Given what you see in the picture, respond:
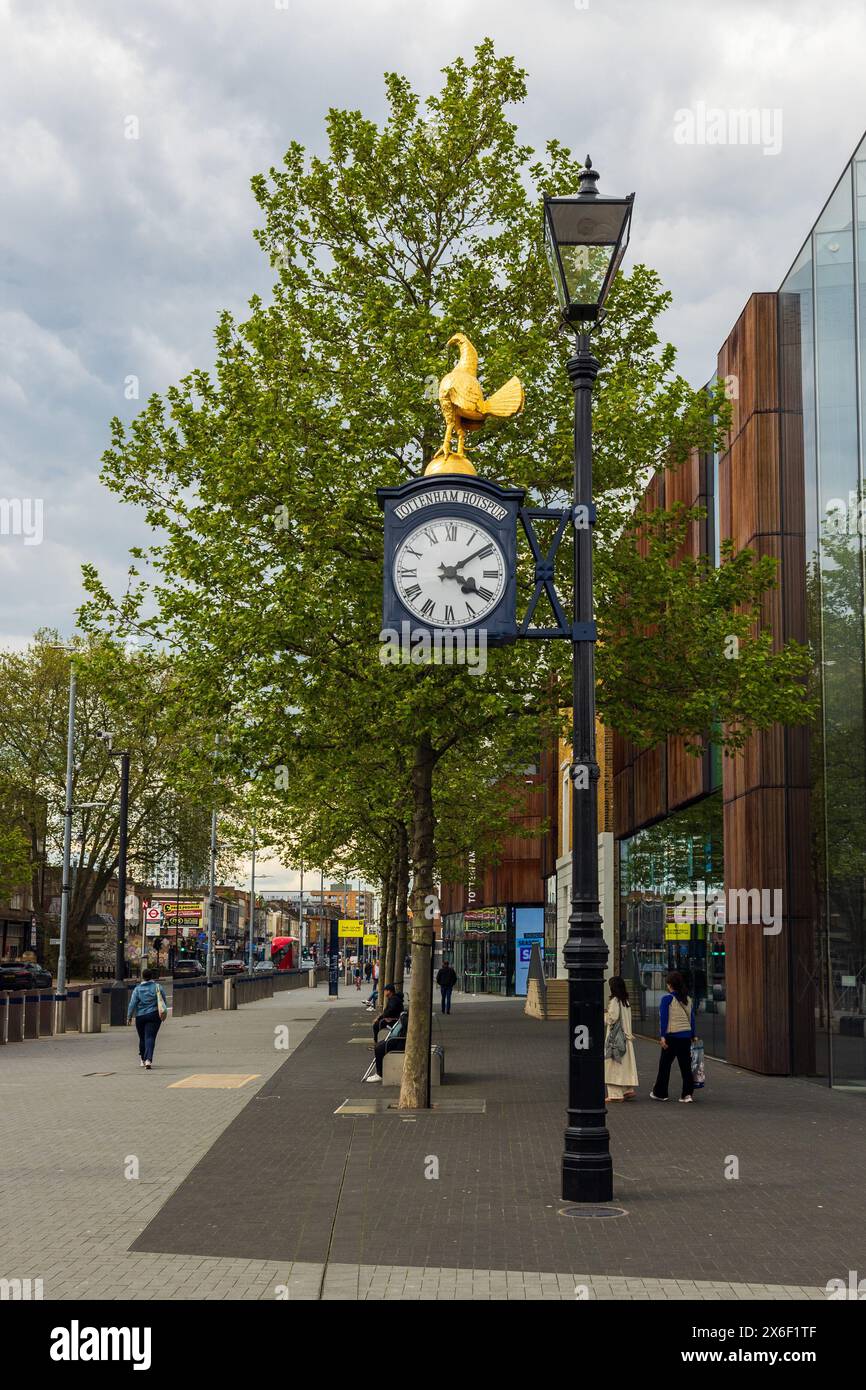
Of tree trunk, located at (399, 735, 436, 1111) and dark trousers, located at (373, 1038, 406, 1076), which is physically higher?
tree trunk, located at (399, 735, 436, 1111)

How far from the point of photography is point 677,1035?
18.4m

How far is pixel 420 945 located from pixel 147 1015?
676 cm

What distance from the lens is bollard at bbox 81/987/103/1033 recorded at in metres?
33.3

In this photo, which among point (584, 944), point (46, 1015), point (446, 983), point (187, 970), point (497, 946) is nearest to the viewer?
point (584, 944)

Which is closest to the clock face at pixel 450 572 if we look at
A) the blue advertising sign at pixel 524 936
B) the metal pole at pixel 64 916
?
the metal pole at pixel 64 916

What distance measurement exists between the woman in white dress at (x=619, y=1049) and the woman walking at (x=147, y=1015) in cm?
806

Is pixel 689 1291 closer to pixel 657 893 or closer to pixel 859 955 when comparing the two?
pixel 859 955

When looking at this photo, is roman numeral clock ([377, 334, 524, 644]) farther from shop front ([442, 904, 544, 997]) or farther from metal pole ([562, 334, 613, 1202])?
shop front ([442, 904, 544, 997])

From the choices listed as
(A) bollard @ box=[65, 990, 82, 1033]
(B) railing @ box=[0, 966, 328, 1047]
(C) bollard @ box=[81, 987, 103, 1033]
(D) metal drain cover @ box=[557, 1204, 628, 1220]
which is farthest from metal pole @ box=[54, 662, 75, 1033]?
(D) metal drain cover @ box=[557, 1204, 628, 1220]

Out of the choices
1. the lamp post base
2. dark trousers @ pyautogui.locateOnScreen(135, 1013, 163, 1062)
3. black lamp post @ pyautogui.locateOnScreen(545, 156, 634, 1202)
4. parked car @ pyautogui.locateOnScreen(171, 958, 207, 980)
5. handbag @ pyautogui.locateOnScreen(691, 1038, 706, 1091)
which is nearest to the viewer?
the lamp post base

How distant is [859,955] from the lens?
748 inches

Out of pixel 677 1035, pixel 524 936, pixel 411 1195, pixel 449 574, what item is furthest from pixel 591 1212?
pixel 524 936

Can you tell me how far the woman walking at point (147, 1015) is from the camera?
22875 mm

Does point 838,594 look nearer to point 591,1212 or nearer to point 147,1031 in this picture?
point 591,1212
